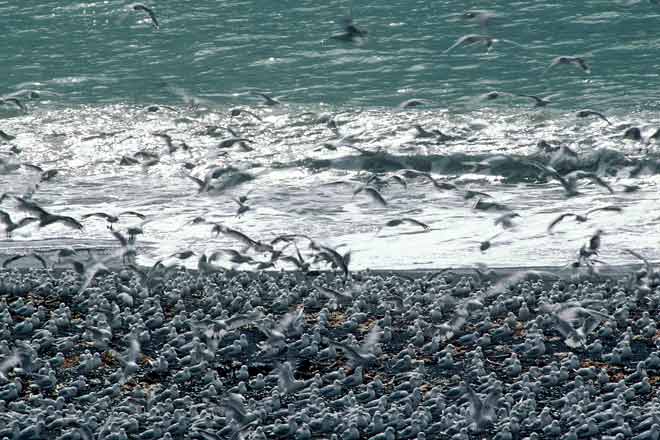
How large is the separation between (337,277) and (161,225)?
14.9 ft

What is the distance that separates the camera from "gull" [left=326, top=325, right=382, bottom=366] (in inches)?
488

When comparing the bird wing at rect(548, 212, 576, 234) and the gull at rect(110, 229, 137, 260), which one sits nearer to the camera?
the gull at rect(110, 229, 137, 260)

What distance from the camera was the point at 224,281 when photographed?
591 inches

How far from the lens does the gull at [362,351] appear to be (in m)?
12.4

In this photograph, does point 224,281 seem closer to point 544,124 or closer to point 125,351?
point 125,351

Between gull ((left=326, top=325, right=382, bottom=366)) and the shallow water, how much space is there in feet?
A: 11.1

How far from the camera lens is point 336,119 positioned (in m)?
26.9

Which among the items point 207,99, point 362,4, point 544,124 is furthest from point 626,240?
point 362,4

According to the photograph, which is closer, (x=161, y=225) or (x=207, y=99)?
(x=161, y=225)

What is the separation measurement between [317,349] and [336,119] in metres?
14.5

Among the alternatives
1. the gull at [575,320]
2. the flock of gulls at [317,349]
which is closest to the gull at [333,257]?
the flock of gulls at [317,349]

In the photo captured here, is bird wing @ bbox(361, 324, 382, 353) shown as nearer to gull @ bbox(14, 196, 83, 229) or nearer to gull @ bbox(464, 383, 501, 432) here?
gull @ bbox(464, 383, 501, 432)

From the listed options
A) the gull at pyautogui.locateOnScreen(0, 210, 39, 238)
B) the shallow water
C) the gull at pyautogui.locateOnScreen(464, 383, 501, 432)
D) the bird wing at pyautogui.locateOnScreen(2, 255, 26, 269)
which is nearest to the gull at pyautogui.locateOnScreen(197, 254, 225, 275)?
the shallow water

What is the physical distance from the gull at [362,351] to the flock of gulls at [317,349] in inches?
0.9
